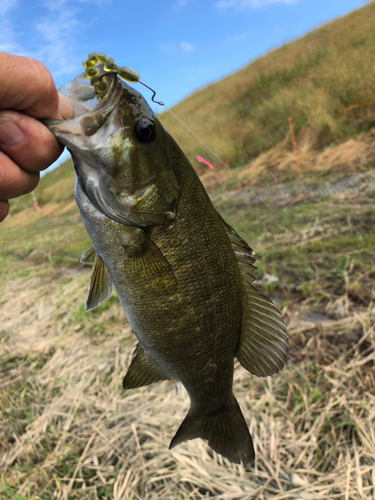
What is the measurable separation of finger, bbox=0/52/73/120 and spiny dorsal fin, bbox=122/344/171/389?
3.03 feet

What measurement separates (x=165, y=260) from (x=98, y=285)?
0.31 meters

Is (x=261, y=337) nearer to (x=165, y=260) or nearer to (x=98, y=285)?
(x=165, y=260)

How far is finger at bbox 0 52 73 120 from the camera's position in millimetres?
955

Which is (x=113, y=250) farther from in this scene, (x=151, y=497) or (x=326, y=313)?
(x=326, y=313)

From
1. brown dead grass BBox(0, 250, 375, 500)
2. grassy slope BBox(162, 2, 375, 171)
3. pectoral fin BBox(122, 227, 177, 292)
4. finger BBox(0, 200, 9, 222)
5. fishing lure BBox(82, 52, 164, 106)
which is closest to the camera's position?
fishing lure BBox(82, 52, 164, 106)

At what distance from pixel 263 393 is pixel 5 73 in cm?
302

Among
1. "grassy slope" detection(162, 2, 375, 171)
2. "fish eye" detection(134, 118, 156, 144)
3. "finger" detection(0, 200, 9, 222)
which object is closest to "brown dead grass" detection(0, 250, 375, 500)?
"finger" detection(0, 200, 9, 222)

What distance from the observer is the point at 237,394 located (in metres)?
3.19

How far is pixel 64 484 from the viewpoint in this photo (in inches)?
111

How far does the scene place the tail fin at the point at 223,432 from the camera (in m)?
1.35

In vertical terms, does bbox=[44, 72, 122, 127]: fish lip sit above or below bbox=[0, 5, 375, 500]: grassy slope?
above

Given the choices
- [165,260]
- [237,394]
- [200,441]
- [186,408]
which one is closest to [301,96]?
[237,394]

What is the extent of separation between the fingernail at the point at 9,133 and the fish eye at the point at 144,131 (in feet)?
1.13

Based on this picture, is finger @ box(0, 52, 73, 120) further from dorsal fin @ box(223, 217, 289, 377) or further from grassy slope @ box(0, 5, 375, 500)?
grassy slope @ box(0, 5, 375, 500)
